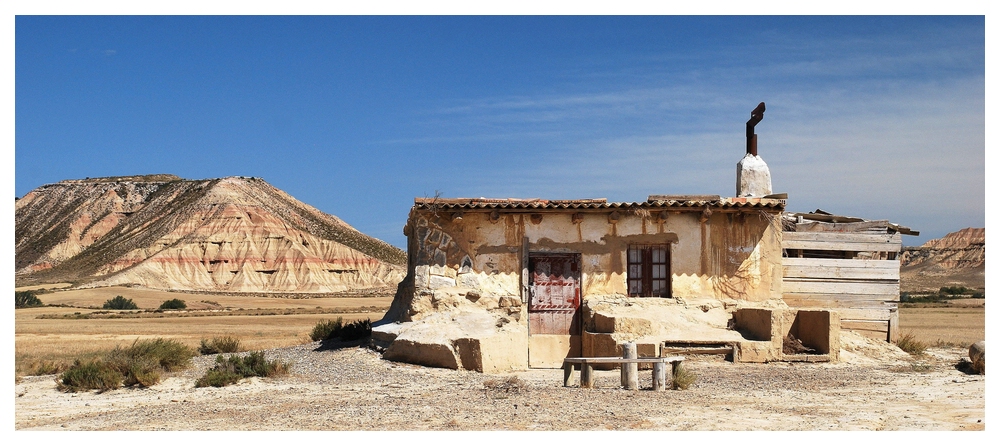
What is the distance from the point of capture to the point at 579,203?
16.5m

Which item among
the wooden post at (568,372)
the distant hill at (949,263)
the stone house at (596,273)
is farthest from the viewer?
the distant hill at (949,263)

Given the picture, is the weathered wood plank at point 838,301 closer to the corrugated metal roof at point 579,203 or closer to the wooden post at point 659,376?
the corrugated metal roof at point 579,203

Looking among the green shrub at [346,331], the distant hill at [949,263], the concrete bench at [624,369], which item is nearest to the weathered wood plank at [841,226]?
Result: the concrete bench at [624,369]

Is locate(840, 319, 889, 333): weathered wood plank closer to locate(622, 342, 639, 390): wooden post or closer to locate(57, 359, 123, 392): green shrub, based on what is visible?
locate(622, 342, 639, 390): wooden post

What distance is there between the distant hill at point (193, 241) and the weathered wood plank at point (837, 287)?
2298 inches

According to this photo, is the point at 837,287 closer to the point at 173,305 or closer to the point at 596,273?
the point at 596,273

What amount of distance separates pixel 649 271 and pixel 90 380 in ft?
30.2

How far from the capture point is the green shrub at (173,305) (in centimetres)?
4980

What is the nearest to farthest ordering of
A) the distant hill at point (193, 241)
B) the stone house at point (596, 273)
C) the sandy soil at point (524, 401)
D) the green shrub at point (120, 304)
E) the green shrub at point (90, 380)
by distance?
the sandy soil at point (524, 401)
the green shrub at point (90, 380)
the stone house at point (596, 273)
the green shrub at point (120, 304)
the distant hill at point (193, 241)

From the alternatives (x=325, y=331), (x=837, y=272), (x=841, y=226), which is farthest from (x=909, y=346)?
(x=325, y=331)

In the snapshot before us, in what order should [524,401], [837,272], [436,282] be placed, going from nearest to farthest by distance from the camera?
[524,401], [436,282], [837,272]

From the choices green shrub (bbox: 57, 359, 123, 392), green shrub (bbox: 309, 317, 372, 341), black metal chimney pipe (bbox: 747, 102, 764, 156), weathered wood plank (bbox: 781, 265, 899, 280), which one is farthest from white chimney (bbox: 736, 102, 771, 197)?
green shrub (bbox: 57, 359, 123, 392)

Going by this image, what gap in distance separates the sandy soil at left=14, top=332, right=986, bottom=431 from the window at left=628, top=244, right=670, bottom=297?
1.95 m

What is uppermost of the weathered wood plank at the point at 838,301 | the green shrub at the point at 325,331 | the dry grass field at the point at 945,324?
the weathered wood plank at the point at 838,301
